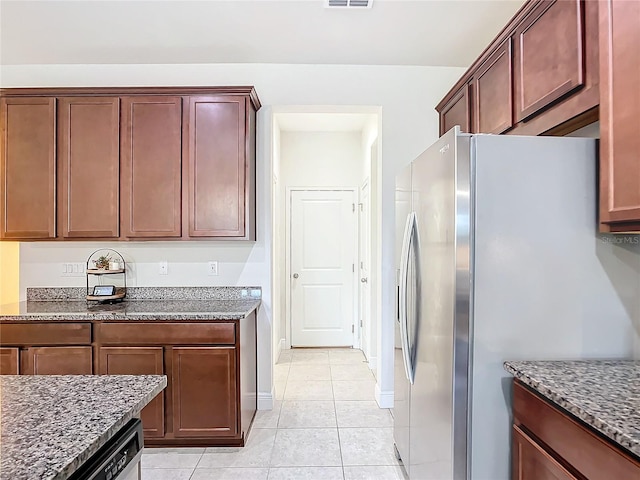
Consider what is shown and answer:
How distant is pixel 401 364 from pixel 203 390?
124 centimetres

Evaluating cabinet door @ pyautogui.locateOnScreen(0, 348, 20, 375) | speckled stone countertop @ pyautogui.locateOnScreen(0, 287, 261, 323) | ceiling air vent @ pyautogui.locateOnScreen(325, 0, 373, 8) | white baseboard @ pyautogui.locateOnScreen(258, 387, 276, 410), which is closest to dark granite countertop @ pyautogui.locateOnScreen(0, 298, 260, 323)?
speckled stone countertop @ pyautogui.locateOnScreen(0, 287, 261, 323)

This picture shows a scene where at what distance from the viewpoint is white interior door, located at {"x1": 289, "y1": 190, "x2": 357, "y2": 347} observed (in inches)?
182

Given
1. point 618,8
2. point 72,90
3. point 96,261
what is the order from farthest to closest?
1. point 96,261
2. point 72,90
3. point 618,8

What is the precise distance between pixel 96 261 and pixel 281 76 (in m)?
2.07

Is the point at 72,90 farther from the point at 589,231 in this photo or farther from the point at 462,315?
the point at 589,231

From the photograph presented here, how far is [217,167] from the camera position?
267 centimetres

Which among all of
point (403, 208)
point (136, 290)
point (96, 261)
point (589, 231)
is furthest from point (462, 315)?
point (96, 261)

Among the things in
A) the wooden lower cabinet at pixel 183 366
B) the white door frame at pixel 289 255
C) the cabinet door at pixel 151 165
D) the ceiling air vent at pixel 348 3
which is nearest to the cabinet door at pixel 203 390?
the wooden lower cabinet at pixel 183 366

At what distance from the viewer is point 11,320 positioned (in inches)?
92.0

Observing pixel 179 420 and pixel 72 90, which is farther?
pixel 72 90

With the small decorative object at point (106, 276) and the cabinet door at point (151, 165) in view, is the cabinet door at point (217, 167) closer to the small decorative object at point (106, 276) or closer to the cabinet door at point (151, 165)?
the cabinet door at point (151, 165)

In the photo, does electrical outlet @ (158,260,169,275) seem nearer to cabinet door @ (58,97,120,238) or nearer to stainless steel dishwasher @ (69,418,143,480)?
cabinet door @ (58,97,120,238)

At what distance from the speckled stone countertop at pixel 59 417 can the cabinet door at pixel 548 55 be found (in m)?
1.82

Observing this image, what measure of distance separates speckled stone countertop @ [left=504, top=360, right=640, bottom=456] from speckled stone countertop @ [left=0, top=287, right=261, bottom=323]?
5.47 ft
